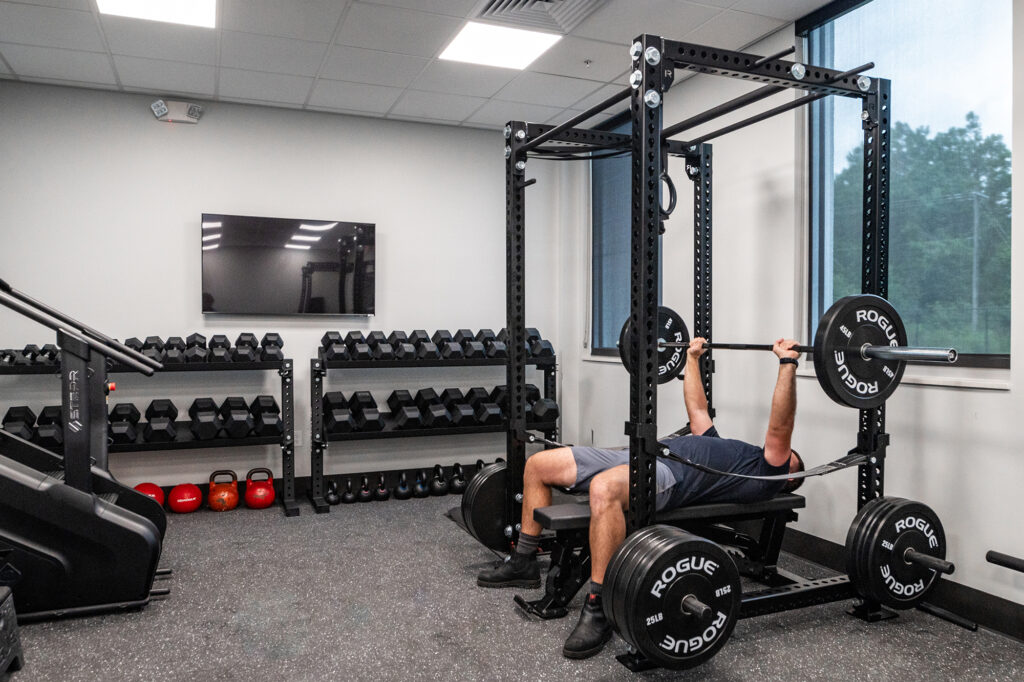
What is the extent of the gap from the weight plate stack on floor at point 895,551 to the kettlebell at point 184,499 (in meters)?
3.56

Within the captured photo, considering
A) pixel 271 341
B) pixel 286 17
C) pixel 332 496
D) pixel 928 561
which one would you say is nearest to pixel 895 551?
pixel 928 561

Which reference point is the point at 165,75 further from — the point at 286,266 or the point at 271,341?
the point at 271,341

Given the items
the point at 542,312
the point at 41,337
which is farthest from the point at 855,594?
the point at 41,337

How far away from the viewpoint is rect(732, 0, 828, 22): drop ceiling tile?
10.7 feet

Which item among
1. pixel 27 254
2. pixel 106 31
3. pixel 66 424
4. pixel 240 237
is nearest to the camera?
pixel 66 424

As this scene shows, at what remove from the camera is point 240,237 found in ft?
15.3

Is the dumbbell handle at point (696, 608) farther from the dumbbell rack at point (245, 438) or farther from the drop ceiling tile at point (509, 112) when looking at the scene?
the drop ceiling tile at point (509, 112)

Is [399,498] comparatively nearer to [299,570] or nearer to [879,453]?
[299,570]

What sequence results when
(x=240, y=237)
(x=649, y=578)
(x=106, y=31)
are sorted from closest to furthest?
(x=649, y=578) < (x=106, y=31) < (x=240, y=237)

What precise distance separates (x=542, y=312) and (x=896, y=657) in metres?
3.56

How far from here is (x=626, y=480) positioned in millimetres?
2551

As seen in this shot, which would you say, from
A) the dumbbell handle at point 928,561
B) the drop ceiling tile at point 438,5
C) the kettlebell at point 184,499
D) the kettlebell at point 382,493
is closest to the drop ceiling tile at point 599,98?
the drop ceiling tile at point 438,5

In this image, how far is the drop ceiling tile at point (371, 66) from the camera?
386 centimetres

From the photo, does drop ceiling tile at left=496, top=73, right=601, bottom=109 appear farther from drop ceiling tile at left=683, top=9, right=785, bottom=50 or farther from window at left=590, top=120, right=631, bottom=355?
drop ceiling tile at left=683, top=9, right=785, bottom=50
